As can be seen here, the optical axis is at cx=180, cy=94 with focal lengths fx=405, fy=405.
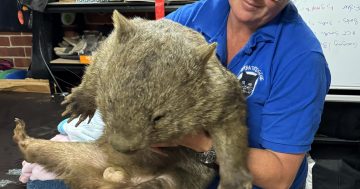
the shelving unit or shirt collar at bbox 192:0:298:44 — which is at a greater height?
shirt collar at bbox 192:0:298:44

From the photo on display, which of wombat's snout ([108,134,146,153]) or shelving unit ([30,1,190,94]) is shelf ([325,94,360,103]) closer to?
shelving unit ([30,1,190,94])

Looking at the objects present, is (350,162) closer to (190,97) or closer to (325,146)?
(325,146)

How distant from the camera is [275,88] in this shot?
59.9 inches

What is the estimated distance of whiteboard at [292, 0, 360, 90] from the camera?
3.06 m

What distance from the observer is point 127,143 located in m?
1.13

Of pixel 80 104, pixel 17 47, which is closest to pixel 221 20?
pixel 80 104

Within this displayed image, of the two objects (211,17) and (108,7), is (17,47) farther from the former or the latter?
(211,17)

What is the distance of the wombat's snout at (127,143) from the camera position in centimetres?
113

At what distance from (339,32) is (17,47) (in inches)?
149

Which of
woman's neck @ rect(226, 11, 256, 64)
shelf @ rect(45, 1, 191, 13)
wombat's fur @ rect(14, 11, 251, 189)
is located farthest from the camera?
shelf @ rect(45, 1, 191, 13)

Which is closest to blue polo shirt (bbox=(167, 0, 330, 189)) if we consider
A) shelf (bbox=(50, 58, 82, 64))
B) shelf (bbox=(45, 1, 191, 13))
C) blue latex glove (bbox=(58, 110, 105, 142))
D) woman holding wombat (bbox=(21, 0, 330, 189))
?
woman holding wombat (bbox=(21, 0, 330, 189))

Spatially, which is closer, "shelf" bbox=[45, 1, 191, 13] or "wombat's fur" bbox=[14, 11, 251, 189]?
"wombat's fur" bbox=[14, 11, 251, 189]

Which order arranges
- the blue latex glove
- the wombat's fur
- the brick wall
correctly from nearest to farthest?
the wombat's fur
the blue latex glove
the brick wall

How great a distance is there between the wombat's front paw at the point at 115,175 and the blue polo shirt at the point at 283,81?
52 cm
